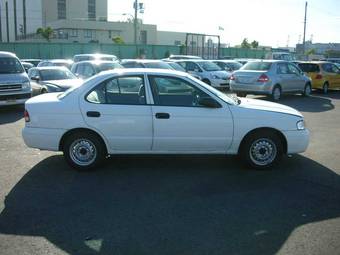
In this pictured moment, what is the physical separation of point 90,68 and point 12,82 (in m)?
3.77

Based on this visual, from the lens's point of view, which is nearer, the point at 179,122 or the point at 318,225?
the point at 318,225

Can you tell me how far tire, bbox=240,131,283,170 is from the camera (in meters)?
6.91

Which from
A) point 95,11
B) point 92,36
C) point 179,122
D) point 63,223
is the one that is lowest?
point 63,223

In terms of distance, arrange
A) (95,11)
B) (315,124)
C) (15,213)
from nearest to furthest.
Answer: (15,213)
(315,124)
(95,11)

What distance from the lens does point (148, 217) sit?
4980 millimetres

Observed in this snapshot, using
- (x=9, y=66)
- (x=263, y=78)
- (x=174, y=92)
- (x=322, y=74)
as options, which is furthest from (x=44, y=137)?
(x=322, y=74)

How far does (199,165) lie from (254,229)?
2673 mm

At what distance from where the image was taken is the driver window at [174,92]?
6746mm

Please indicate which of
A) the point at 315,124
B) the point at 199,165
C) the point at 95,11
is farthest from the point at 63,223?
the point at 95,11

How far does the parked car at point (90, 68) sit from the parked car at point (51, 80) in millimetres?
670

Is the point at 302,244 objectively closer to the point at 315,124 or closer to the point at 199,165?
the point at 199,165

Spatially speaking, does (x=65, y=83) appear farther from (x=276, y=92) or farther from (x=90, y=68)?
(x=276, y=92)

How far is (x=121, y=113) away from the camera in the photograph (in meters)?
6.64

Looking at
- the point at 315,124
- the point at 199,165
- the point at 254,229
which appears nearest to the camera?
the point at 254,229
